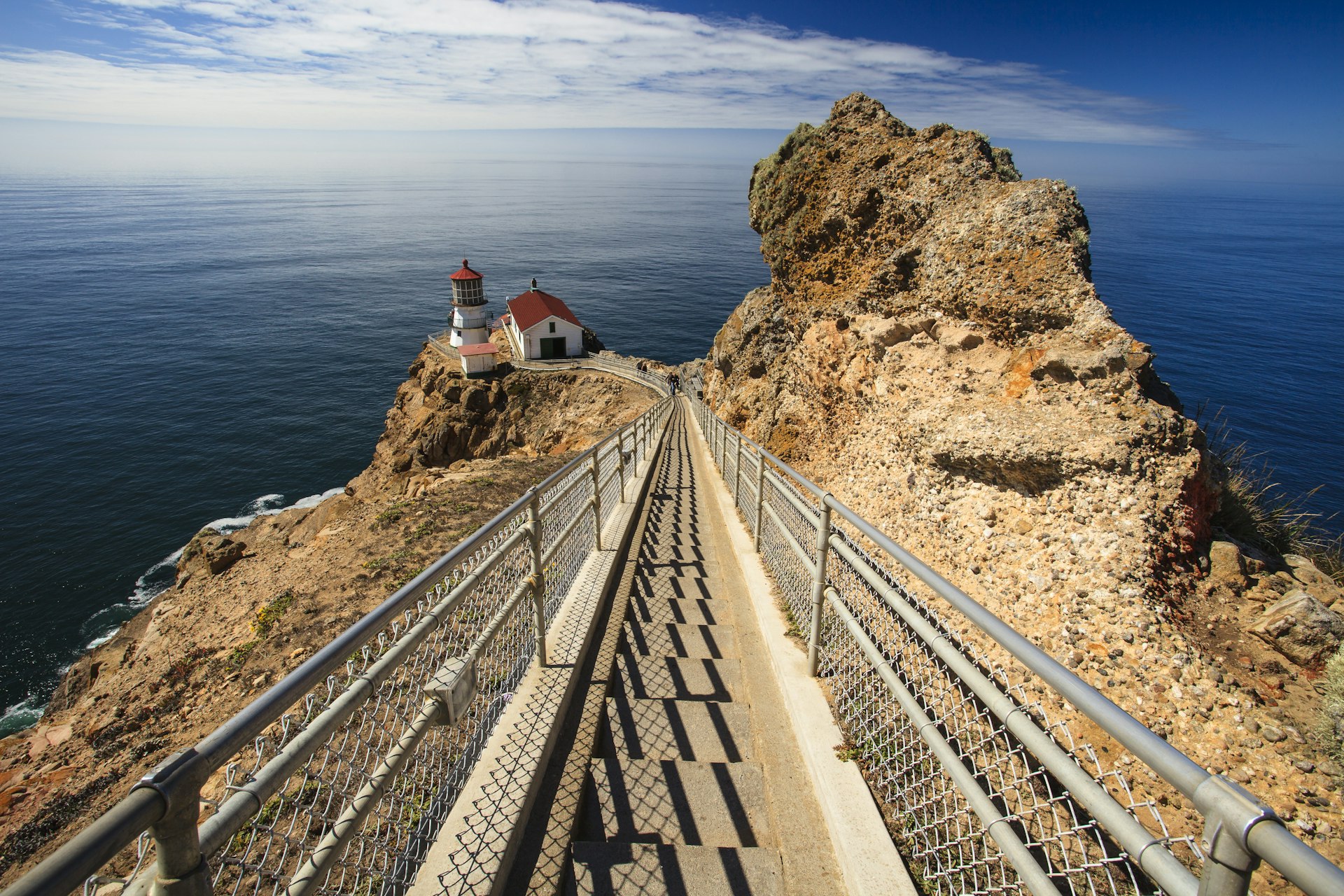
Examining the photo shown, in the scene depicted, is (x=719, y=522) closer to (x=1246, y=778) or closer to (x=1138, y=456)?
(x=1138, y=456)

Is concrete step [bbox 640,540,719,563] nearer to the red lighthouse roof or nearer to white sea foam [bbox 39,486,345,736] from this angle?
white sea foam [bbox 39,486,345,736]

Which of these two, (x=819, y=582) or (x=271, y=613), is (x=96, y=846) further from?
(x=271, y=613)

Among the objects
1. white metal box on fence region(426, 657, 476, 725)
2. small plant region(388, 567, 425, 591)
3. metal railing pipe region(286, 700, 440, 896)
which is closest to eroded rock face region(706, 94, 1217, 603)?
white metal box on fence region(426, 657, 476, 725)

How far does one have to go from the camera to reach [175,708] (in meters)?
7.69

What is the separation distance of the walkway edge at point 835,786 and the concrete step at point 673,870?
1.21 feet

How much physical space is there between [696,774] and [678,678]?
1086 millimetres

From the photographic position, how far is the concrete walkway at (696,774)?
2709mm

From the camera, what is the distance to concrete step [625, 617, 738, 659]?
4.74 meters

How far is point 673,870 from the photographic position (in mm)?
2674

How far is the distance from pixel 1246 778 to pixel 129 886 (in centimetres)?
553

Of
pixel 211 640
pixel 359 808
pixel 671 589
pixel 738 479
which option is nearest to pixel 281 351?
pixel 211 640

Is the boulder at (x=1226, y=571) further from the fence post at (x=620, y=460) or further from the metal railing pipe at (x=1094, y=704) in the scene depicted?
the fence post at (x=620, y=460)

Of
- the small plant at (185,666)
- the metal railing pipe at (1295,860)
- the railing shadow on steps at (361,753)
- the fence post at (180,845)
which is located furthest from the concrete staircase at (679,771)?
the small plant at (185,666)

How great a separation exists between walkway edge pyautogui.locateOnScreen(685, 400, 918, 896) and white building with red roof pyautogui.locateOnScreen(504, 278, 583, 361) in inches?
1431
